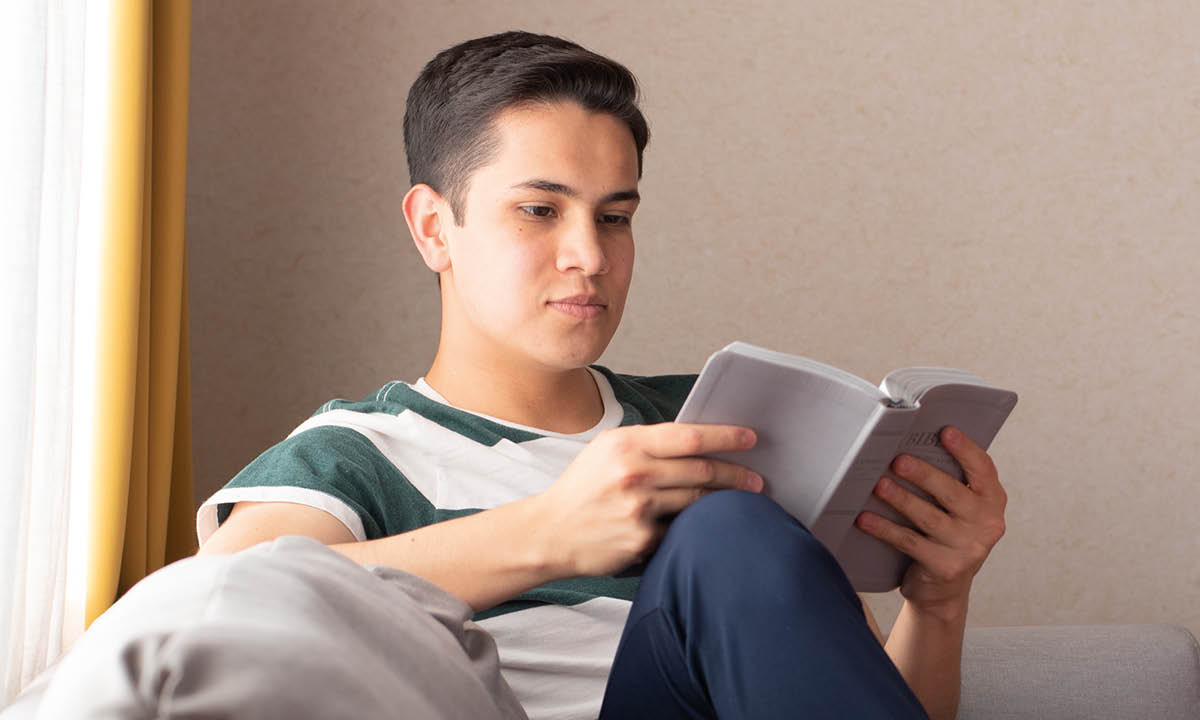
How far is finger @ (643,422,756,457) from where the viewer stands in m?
0.97

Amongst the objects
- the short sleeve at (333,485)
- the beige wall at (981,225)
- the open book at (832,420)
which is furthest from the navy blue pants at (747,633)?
the beige wall at (981,225)

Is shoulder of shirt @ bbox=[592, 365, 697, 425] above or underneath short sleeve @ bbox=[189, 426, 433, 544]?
above

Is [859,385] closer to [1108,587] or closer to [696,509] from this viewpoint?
[696,509]

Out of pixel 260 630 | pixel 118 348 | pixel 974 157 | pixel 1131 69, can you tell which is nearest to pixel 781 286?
pixel 974 157

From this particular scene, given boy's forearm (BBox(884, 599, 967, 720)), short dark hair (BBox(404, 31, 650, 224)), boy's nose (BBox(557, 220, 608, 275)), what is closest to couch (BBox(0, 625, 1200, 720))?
boy's forearm (BBox(884, 599, 967, 720))

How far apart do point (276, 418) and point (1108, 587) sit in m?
1.78

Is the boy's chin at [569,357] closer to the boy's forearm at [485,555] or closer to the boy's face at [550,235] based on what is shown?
the boy's face at [550,235]

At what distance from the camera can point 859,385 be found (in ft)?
3.30

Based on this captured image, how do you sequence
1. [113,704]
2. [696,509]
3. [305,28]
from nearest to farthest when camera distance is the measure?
[113,704]
[696,509]
[305,28]

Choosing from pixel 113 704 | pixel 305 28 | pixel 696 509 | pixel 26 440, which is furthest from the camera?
pixel 305 28

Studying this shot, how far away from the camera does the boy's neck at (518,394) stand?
4.79 feet

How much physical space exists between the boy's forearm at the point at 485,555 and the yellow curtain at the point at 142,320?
0.67 m

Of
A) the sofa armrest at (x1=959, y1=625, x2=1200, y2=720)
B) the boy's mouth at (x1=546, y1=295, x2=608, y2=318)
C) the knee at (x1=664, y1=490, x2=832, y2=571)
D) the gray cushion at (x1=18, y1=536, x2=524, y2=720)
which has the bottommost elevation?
the sofa armrest at (x1=959, y1=625, x2=1200, y2=720)

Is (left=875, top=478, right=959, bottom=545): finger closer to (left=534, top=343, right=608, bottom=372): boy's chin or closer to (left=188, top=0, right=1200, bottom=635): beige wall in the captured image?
(left=534, top=343, right=608, bottom=372): boy's chin
